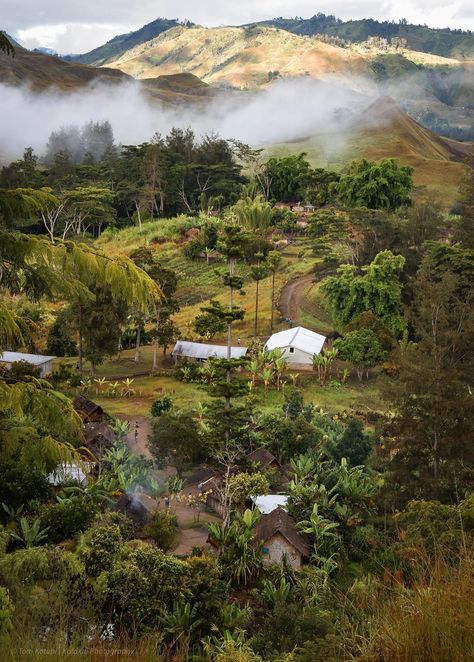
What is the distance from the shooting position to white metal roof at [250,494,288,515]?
20.5 metres

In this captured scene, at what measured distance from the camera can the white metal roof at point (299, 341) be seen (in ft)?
122

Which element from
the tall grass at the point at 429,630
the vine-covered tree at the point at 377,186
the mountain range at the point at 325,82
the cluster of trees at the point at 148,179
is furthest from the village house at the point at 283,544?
the mountain range at the point at 325,82

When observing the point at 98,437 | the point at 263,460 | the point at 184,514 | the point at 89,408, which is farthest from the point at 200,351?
the point at 184,514

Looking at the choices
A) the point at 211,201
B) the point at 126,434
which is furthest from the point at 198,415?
the point at 211,201

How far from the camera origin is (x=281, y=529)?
18.6m

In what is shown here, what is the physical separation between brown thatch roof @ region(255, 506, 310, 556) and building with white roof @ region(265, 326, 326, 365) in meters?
17.7

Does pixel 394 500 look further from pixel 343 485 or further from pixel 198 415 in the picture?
pixel 198 415

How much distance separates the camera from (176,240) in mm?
65188

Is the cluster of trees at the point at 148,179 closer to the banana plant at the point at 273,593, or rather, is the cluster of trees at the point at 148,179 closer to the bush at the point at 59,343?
the bush at the point at 59,343

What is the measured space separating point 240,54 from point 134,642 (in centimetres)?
21094

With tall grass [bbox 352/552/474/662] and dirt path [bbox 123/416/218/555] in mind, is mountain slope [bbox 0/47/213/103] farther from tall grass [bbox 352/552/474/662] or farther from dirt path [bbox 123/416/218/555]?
tall grass [bbox 352/552/474/662]

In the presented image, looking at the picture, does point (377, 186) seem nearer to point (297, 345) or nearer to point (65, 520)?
point (297, 345)

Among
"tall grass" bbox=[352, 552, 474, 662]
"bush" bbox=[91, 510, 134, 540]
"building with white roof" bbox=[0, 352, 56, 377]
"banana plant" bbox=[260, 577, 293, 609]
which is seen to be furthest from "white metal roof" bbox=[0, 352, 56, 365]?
"tall grass" bbox=[352, 552, 474, 662]

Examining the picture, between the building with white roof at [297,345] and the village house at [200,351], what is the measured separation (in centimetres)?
180
